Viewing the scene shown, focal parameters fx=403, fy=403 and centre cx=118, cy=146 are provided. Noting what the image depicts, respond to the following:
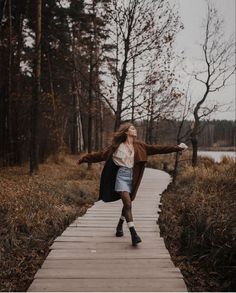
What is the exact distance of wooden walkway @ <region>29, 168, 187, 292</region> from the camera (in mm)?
4508

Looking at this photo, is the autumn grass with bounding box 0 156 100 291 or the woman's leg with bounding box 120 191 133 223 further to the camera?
the woman's leg with bounding box 120 191 133 223

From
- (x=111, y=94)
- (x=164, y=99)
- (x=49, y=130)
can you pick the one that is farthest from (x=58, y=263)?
(x=49, y=130)

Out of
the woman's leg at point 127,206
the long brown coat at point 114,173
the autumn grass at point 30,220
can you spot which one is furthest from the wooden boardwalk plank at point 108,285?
the long brown coat at point 114,173

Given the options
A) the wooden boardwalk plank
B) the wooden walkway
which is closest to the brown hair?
the wooden walkway

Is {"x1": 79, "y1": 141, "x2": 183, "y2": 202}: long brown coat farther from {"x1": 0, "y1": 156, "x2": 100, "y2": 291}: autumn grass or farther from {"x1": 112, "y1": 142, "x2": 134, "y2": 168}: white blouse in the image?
{"x1": 0, "y1": 156, "x2": 100, "y2": 291}: autumn grass

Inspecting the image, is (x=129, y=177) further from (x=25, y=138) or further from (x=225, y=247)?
(x=25, y=138)

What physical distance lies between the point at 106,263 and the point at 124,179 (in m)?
1.60

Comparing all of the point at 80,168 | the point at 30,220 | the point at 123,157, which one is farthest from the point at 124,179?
Answer: the point at 80,168

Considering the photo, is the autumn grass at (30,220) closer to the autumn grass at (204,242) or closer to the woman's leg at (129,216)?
the woman's leg at (129,216)

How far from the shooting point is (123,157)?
6.51 meters

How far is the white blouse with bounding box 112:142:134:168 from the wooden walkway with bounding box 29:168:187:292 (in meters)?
1.22

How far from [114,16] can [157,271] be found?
1108cm

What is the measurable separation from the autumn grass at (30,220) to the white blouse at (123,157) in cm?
175

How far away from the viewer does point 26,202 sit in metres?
8.64
